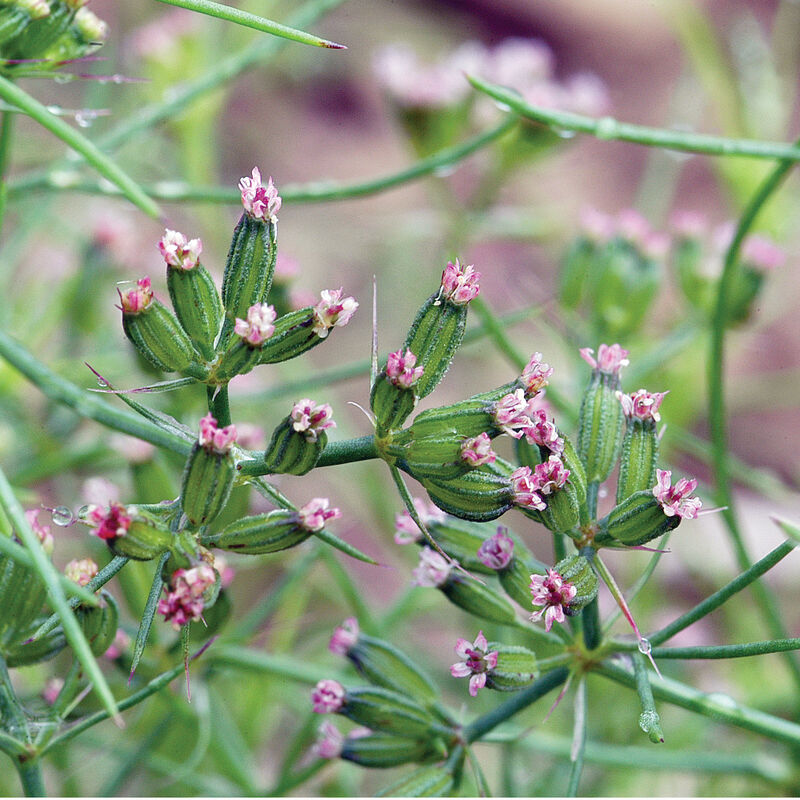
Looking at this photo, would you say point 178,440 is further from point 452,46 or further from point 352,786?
point 452,46

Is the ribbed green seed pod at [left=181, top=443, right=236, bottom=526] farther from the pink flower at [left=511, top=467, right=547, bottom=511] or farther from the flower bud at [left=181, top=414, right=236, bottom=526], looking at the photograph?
the pink flower at [left=511, top=467, right=547, bottom=511]

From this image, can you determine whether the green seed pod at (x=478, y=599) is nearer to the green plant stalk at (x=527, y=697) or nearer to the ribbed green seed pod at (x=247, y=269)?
the green plant stalk at (x=527, y=697)

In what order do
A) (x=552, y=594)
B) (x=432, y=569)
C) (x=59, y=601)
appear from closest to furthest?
(x=59, y=601), (x=552, y=594), (x=432, y=569)

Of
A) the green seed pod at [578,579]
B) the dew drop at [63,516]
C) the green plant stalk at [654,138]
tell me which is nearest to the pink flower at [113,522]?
the dew drop at [63,516]

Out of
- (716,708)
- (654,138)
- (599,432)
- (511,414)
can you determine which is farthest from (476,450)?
(654,138)

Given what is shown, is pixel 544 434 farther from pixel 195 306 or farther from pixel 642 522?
pixel 195 306

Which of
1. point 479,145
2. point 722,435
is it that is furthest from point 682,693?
point 479,145

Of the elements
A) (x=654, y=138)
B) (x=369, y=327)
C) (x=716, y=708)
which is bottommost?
(x=369, y=327)
